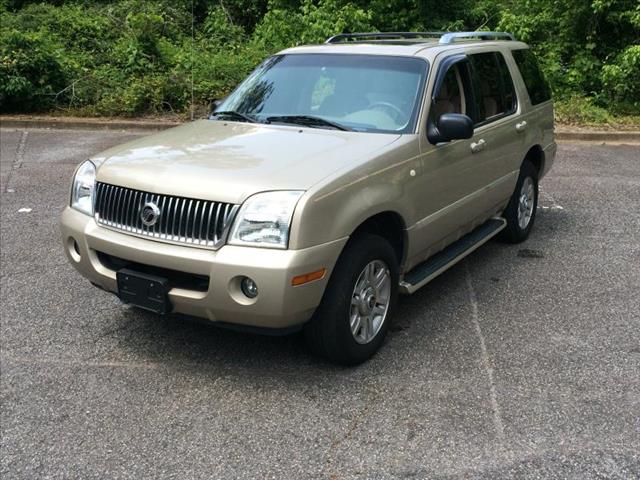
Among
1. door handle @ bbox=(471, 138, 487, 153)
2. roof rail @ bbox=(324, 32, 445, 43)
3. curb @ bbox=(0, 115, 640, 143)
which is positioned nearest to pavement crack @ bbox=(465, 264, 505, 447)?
door handle @ bbox=(471, 138, 487, 153)

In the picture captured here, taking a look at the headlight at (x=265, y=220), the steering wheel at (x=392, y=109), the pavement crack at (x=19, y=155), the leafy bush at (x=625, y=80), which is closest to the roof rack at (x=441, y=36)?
the steering wheel at (x=392, y=109)

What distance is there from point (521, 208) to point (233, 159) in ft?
10.8

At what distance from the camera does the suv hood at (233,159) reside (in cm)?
353

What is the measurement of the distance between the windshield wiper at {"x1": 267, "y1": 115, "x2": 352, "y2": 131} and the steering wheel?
0.99ft

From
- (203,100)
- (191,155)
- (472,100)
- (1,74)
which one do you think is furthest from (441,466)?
(1,74)

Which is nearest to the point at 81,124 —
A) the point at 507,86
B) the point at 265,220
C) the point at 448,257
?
the point at 507,86

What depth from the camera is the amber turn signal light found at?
337cm

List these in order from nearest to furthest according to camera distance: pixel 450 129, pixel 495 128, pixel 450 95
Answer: pixel 450 129
pixel 450 95
pixel 495 128

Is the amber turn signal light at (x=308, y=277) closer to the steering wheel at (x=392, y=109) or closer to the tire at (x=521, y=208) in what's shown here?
the steering wheel at (x=392, y=109)

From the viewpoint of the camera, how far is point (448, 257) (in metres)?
4.89

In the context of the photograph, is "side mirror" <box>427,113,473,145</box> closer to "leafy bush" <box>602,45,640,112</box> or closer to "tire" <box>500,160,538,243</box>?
"tire" <box>500,160,538,243</box>

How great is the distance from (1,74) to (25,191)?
17.0 ft

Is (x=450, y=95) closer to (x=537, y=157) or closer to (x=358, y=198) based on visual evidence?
(x=358, y=198)

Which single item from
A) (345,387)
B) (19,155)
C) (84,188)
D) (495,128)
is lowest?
(19,155)
